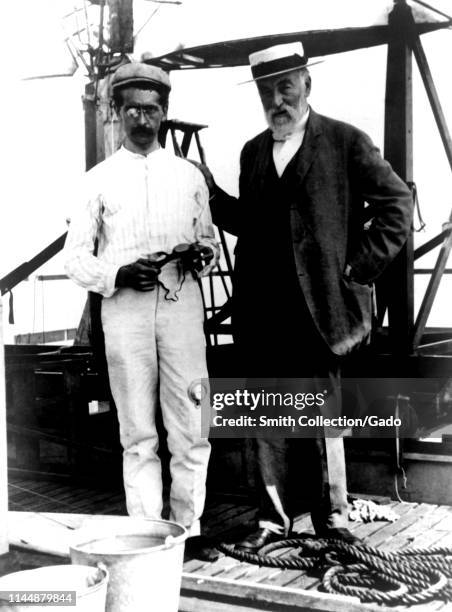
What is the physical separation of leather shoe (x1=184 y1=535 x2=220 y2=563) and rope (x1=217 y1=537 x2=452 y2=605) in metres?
0.05

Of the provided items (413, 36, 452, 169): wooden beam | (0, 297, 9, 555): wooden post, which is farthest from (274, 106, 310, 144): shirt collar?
(0, 297, 9, 555): wooden post

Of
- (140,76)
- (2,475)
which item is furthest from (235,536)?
(140,76)

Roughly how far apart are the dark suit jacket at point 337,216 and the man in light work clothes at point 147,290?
17.9 inches

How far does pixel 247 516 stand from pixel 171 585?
1710mm

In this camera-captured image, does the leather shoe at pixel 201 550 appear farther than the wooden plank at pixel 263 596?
Yes

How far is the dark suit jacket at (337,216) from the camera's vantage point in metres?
3.61

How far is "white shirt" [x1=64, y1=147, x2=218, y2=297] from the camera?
11.9 feet

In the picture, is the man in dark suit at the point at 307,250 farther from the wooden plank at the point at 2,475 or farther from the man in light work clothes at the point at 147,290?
the wooden plank at the point at 2,475

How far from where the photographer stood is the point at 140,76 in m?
3.55

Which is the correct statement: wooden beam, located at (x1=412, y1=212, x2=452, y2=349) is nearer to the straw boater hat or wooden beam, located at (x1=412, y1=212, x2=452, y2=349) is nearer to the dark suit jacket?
the dark suit jacket

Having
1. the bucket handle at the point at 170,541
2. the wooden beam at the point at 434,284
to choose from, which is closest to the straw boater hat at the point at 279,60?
the wooden beam at the point at 434,284

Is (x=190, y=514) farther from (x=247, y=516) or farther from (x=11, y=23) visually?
(x=11, y=23)

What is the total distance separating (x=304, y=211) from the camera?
3.62 meters

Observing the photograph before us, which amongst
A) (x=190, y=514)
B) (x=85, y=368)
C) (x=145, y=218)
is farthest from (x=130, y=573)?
(x=85, y=368)
